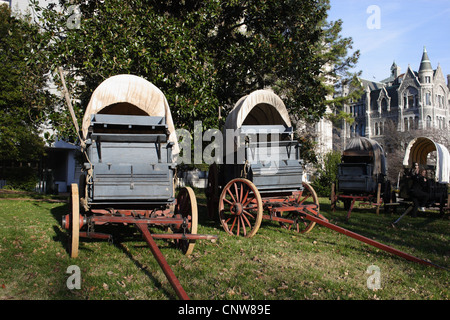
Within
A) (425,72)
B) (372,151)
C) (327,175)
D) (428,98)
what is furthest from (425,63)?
(372,151)

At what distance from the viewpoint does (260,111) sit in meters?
10.6

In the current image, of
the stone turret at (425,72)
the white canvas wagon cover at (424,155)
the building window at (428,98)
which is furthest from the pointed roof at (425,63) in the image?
the white canvas wagon cover at (424,155)

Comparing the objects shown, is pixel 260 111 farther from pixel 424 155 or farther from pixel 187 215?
pixel 424 155

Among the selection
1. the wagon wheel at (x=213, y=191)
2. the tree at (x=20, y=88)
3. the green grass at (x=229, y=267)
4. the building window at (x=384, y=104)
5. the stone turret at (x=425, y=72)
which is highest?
the stone turret at (x=425, y=72)

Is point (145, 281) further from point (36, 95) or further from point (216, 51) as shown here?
point (216, 51)

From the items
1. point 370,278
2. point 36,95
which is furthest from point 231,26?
point 370,278

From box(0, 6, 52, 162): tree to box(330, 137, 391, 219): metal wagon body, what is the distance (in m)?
10.4

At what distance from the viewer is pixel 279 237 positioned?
27.4ft

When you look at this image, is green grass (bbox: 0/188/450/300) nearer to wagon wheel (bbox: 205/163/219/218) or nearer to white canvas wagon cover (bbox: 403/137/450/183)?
wagon wheel (bbox: 205/163/219/218)

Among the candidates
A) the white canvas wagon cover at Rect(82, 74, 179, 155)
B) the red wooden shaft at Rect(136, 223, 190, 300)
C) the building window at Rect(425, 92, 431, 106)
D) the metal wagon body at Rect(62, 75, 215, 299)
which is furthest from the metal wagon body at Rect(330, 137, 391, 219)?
the building window at Rect(425, 92, 431, 106)

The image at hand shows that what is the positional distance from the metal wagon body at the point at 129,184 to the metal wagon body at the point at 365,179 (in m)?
7.85

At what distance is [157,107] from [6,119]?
12.4 metres

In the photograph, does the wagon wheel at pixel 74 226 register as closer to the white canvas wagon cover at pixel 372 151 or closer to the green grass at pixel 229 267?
the green grass at pixel 229 267

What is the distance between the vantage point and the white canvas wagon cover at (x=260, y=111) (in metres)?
8.95
